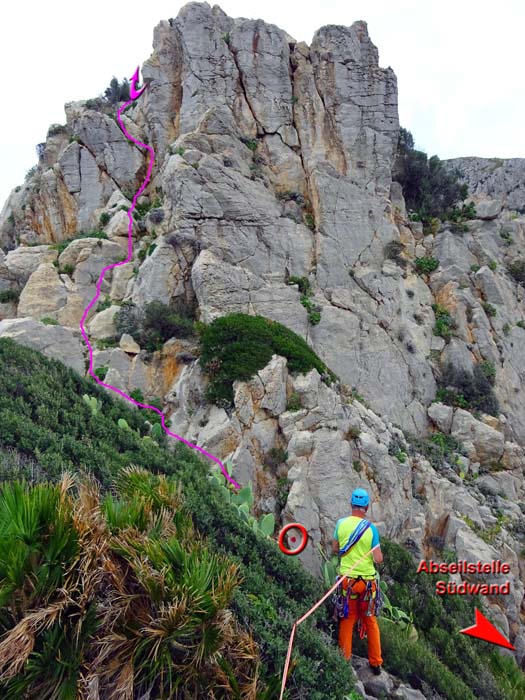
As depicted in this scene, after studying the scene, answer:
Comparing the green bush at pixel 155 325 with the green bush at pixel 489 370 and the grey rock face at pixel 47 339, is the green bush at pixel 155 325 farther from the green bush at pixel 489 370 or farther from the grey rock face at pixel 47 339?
the green bush at pixel 489 370

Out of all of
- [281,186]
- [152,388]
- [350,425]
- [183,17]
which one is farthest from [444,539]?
[183,17]

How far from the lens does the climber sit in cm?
566

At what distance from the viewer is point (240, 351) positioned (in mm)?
14258

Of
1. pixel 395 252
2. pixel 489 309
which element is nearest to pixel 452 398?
pixel 489 309

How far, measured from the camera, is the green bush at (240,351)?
538 inches

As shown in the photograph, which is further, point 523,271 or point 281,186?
point 523,271

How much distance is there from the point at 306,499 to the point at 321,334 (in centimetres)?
877

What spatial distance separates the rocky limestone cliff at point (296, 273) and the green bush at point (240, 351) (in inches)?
17.4

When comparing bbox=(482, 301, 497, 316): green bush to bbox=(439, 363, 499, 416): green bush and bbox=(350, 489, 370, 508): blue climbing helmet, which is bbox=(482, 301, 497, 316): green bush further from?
bbox=(350, 489, 370, 508): blue climbing helmet

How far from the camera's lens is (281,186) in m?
23.1

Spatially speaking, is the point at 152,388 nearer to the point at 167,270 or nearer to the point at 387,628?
the point at 167,270

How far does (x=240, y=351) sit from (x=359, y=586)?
925 centimetres

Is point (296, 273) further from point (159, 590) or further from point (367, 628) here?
point (159, 590)

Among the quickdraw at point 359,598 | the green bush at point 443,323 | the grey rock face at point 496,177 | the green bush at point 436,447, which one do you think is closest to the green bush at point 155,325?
the green bush at point 436,447
